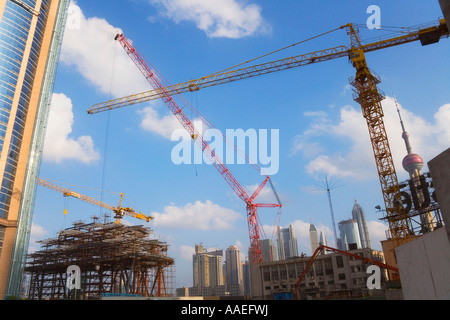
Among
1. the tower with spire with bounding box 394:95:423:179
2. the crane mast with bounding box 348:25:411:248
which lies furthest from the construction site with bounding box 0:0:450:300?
the tower with spire with bounding box 394:95:423:179

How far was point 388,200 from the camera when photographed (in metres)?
67.5

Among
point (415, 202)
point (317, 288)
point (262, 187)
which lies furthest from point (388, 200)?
point (262, 187)

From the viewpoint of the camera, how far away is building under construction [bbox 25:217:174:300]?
80.1 meters

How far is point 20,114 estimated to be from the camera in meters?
76.8

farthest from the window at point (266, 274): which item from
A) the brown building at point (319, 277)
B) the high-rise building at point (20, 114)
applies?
A: the high-rise building at point (20, 114)

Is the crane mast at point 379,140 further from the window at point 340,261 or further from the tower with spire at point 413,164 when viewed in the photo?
the tower with spire at point 413,164

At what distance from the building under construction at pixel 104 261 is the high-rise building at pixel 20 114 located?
47.1 feet

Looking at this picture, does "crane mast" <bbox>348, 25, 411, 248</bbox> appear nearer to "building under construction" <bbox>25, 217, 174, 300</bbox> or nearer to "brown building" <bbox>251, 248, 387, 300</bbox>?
"brown building" <bbox>251, 248, 387, 300</bbox>

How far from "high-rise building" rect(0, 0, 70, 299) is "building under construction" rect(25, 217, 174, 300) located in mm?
14355

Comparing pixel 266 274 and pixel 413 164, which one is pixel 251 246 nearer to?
pixel 266 274

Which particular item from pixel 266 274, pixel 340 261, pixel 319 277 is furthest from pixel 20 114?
pixel 340 261

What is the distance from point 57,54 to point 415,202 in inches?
3467

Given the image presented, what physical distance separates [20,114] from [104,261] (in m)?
36.3
